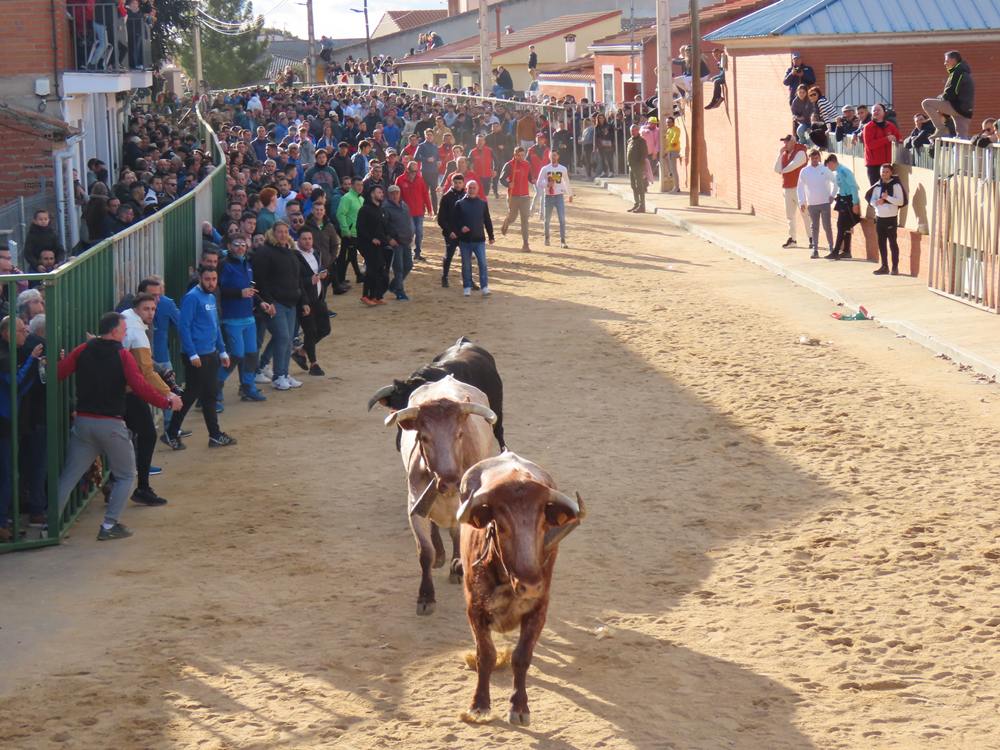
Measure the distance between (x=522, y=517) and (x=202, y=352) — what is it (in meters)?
6.84

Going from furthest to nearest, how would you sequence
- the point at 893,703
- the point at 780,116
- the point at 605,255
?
the point at 780,116
the point at 605,255
the point at 893,703

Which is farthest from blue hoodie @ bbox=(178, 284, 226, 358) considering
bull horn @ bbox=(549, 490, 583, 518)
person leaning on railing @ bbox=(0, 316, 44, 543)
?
bull horn @ bbox=(549, 490, 583, 518)

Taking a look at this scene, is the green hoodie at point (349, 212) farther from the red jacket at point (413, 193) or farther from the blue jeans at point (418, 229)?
the blue jeans at point (418, 229)

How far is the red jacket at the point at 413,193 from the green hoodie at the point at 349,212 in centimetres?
176

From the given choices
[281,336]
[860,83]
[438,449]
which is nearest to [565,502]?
[438,449]

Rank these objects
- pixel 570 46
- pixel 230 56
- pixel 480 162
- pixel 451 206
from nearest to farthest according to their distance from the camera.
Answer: pixel 451 206 < pixel 480 162 < pixel 570 46 < pixel 230 56

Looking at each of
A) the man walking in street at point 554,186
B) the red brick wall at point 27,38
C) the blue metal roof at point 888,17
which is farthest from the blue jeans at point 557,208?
the red brick wall at point 27,38

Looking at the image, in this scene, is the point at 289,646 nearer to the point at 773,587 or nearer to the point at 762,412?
the point at 773,587

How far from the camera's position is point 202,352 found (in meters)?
13.1

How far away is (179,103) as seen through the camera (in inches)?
1978

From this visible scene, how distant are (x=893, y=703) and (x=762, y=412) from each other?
674 cm

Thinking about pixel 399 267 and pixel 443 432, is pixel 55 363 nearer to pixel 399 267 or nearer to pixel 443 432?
pixel 443 432

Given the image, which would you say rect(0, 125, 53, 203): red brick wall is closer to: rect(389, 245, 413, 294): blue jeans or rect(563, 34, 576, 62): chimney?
rect(389, 245, 413, 294): blue jeans

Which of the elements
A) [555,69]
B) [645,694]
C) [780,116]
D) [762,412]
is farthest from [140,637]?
[555,69]
